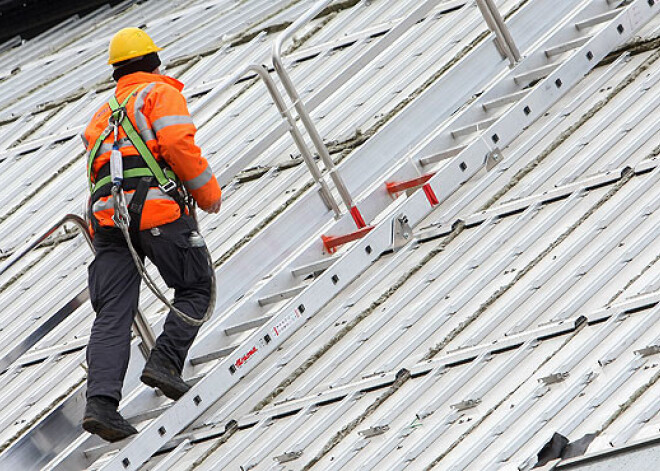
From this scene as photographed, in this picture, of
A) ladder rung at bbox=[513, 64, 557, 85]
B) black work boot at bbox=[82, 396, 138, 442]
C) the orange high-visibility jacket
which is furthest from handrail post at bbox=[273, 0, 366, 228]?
black work boot at bbox=[82, 396, 138, 442]

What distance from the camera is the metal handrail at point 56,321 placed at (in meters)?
7.14

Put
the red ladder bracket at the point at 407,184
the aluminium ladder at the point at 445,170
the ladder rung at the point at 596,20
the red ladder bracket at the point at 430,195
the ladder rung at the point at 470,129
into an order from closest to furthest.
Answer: the aluminium ladder at the point at 445,170 < the red ladder bracket at the point at 430,195 < the red ladder bracket at the point at 407,184 < the ladder rung at the point at 470,129 < the ladder rung at the point at 596,20

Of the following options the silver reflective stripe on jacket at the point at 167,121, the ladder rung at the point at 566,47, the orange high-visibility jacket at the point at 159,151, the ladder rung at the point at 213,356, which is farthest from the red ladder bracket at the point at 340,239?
the ladder rung at the point at 566,47

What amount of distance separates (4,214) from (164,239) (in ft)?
13.4

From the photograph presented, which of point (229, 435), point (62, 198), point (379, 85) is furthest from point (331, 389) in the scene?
point (62, 198)

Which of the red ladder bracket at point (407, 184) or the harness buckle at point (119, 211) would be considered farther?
the red ladder bracket at point (407, 184)

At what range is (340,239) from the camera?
7.98 meters

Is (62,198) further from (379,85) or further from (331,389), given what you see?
(331,389)

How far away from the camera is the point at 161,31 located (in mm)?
13266

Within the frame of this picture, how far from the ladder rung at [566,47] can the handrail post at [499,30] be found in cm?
24

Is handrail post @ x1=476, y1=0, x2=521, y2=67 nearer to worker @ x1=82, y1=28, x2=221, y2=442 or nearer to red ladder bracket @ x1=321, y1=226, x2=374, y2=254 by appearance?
red ladder bracket @ x1=321, y1=226, x2=374, y2=254

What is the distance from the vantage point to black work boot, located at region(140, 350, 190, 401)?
22.7 ft

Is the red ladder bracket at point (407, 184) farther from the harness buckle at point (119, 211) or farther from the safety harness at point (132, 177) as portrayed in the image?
the harness buckle at point (119, 211)

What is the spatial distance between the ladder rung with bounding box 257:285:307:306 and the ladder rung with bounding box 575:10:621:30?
2.73 m
